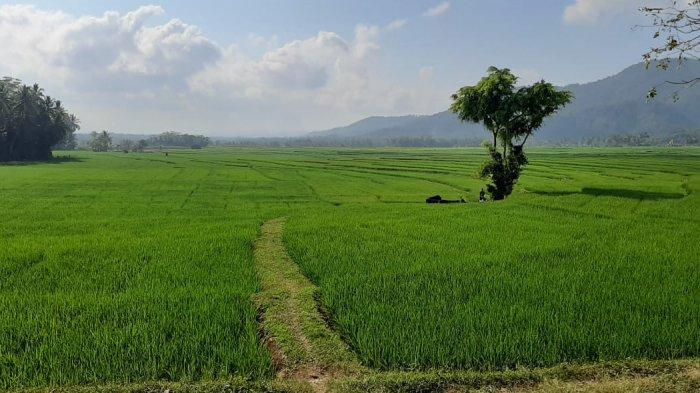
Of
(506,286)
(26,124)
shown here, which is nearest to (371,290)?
(506,286)

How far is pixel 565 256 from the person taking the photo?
11234 mm

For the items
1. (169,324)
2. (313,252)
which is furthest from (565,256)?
(169,324)

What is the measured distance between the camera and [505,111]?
24.6 metres

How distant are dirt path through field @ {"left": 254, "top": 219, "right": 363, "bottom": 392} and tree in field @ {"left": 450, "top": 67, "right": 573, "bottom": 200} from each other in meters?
18.7

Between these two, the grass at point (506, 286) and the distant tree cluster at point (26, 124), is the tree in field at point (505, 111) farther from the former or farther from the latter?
the distant tree cluster at point (26, 124)

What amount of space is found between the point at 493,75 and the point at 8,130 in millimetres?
73143

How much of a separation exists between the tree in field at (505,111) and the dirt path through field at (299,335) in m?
18.7

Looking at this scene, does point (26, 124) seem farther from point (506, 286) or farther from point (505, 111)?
point (506, 286)

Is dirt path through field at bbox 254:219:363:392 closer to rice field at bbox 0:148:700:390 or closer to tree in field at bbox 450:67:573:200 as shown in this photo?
rice field at bbox 0:148:700:390

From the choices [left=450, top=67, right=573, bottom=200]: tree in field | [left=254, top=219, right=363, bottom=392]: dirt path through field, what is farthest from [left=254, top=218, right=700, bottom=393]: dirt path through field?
[left=450, top=67, right=573, bottom=200]: tree in field

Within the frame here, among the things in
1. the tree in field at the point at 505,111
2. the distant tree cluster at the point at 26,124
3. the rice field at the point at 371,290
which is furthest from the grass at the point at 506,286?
the distant tree cluster at the point at 26,124

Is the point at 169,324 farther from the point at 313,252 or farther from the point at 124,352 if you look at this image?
the point at 313,252

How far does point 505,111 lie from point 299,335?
21081 millimetres

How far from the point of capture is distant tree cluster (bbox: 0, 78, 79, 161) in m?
68.8
